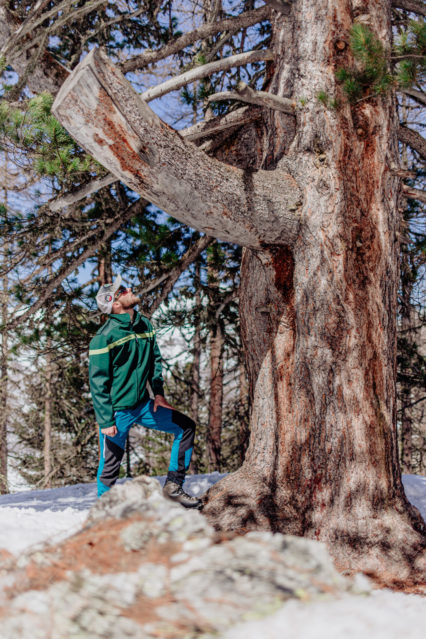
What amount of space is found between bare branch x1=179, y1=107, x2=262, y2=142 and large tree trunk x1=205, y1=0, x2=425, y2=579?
2.17 feet

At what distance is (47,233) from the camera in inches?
235

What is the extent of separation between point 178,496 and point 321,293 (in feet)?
6.86

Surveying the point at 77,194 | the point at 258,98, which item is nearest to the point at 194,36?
the point at 258,98

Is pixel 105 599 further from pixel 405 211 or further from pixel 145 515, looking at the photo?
pixel 405 211

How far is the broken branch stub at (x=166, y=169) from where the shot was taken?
305 centimetres

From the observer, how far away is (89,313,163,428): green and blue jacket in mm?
4059

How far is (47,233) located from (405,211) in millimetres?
5195

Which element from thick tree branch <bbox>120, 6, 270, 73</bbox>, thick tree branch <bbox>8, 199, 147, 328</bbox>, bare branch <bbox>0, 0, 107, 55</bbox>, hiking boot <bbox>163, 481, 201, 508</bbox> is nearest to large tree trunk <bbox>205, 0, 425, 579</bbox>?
hiking boot <bbox>163, 481, 201, 508</bbox>

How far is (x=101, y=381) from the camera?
4.05m

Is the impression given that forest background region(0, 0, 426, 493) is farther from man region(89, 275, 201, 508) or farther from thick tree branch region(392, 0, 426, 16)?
man region(89, 275, 201, 508)

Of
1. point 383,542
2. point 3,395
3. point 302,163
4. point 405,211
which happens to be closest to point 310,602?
point 383,542

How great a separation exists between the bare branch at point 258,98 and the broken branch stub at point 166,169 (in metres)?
0.50

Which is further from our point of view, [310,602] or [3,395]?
[3,395]

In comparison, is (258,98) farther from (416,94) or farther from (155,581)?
(155,581)
